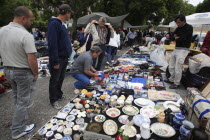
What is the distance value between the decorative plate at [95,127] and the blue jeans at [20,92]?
0.99 meters

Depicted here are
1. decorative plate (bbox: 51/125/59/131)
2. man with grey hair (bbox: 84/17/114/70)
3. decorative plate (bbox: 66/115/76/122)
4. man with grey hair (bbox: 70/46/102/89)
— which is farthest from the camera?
man with grey hair (bbox: 84/17/114/70)

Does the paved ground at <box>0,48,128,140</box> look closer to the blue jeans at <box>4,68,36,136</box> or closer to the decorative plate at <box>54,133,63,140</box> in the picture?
the blue jeans at <box>4,68,36,136</box>

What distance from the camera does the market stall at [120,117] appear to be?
1.89m

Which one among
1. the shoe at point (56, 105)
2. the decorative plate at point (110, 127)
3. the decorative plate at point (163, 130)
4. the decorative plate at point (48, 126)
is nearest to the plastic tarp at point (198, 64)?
the decorative plate at point (163, 130)

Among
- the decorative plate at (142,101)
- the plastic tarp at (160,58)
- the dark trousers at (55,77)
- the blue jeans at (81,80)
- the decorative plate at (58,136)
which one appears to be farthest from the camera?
the plastic tarp at (160,58)

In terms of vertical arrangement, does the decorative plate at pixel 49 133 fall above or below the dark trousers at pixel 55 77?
below

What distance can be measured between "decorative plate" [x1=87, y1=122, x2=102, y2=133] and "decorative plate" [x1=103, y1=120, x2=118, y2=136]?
80mm

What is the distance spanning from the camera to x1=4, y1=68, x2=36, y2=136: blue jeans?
182 cm

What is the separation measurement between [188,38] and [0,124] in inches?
179

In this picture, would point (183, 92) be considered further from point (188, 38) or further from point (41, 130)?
point (41, 130)

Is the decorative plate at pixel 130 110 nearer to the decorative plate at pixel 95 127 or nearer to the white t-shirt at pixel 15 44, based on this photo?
the decorative plate at pixel 95 127

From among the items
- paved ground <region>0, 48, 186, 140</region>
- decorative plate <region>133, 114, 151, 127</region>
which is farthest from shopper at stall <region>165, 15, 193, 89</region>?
decorative plate <region>133, 114, 151, 127</region>

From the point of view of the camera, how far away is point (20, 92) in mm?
1886

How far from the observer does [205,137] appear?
1.51 metres
